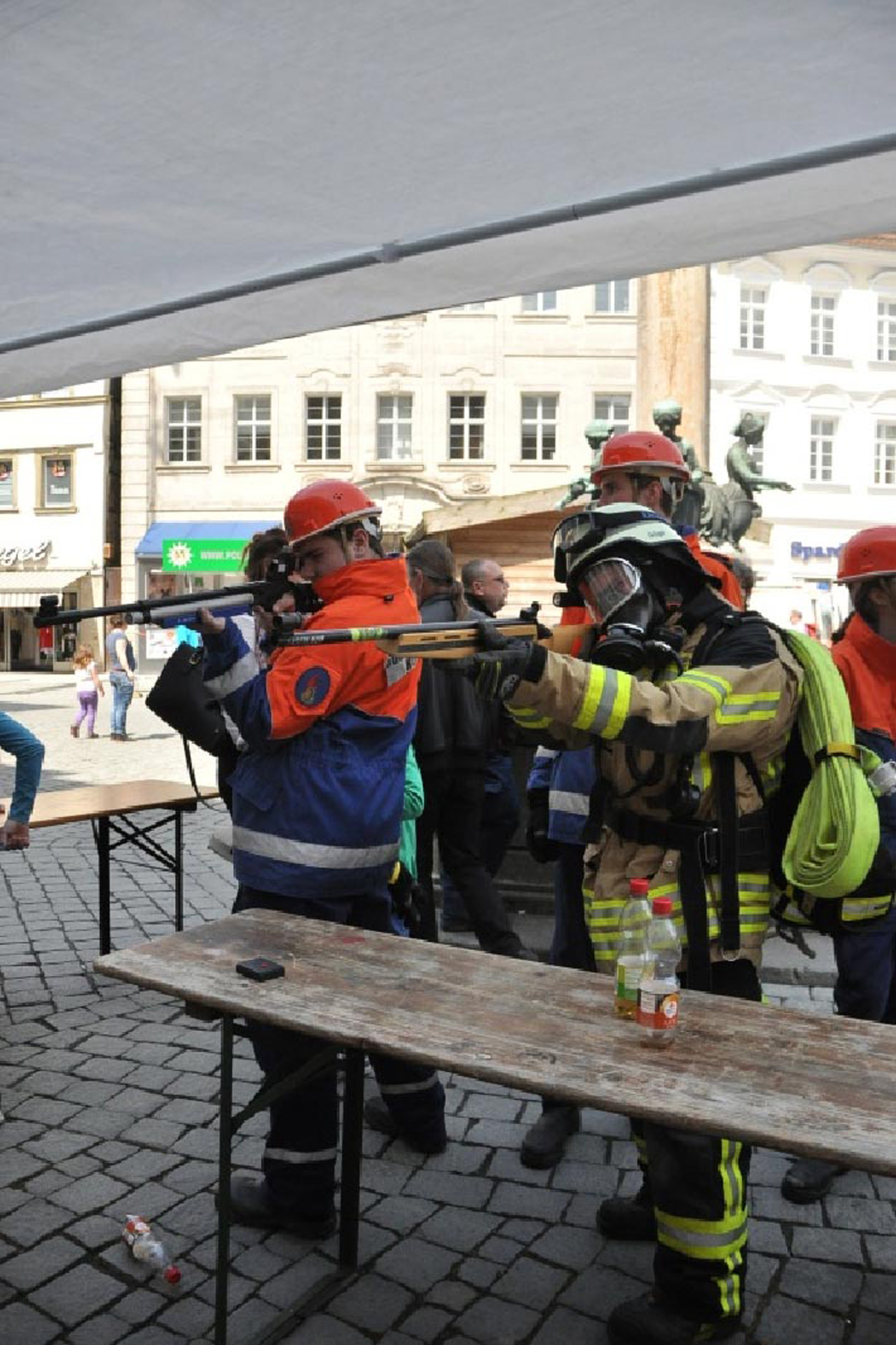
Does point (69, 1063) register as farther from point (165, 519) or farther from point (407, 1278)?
point (165, 519)

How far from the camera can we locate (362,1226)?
3471mm

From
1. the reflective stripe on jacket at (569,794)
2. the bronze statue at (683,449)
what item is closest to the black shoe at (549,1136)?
the reflective stripe on jacket at (569,794)

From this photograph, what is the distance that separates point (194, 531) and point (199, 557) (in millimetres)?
856

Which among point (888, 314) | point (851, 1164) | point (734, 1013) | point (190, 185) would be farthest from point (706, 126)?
point (888, 314)

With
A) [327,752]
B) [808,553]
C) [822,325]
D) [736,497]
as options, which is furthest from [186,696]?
[822,325]

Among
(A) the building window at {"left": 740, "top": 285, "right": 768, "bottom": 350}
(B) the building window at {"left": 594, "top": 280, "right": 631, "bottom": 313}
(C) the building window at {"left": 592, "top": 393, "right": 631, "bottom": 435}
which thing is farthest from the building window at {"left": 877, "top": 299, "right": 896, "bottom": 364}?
(C) the building window at {"left": 592, "top": 393, "right": 631, "bottom": 435}

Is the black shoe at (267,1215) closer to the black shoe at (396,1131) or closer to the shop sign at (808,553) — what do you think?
the black shoe at (396,1131)

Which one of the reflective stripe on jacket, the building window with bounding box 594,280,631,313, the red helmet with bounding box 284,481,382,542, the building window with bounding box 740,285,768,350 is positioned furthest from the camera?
the building window with bounding box 740,285,768,350

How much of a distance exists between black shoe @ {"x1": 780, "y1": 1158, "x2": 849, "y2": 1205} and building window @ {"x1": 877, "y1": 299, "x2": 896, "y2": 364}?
36.1m

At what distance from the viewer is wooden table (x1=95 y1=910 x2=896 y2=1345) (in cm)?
219

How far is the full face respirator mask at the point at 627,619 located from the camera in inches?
107

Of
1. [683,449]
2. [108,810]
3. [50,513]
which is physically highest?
[50,513]

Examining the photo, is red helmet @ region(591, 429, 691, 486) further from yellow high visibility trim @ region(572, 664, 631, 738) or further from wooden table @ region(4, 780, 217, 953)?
wooden table @ region(4, 780, 217, 953)

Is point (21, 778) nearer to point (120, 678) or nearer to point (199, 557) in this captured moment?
point (120, 678)
